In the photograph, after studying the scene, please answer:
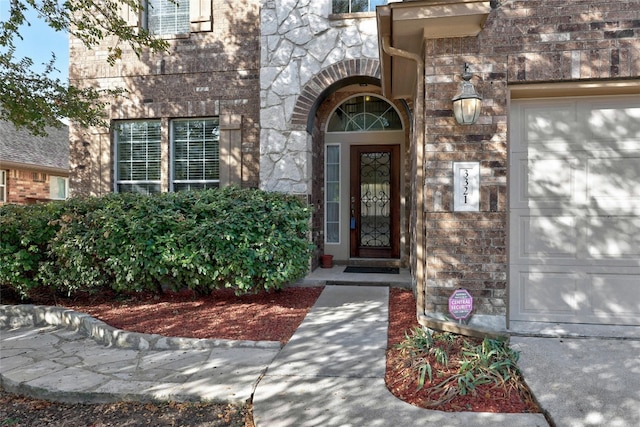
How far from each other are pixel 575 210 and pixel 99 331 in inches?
182

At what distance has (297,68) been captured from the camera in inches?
244

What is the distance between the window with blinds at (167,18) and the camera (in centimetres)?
703

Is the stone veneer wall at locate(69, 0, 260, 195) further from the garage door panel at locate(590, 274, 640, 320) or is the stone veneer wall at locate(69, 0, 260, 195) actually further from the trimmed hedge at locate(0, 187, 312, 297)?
the garage door panel at locate(590, 274, 640, 320)

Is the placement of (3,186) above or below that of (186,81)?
below

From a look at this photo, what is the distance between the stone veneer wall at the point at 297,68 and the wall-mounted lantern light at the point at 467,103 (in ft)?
9.65

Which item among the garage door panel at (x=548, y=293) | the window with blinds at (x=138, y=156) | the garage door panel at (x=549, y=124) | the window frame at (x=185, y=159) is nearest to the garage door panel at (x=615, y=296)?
the garage door panel at (x=548, y=293)

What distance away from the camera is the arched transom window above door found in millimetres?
6984

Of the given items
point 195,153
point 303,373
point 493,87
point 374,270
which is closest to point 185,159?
point 195,153

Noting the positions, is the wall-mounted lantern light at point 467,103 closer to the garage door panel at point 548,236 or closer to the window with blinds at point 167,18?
the garage door panel at point 548,236

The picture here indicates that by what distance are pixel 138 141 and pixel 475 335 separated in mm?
6586

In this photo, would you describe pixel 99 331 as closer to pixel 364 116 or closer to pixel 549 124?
pixel 549 124

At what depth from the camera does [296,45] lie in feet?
20.3

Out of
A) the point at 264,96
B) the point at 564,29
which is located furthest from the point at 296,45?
the point at 564,29

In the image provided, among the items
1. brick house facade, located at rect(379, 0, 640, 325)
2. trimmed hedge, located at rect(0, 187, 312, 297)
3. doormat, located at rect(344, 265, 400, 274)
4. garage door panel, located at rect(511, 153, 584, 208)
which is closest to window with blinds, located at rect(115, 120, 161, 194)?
trimmed hedge, located at rect(0, 187, 312, 297)
